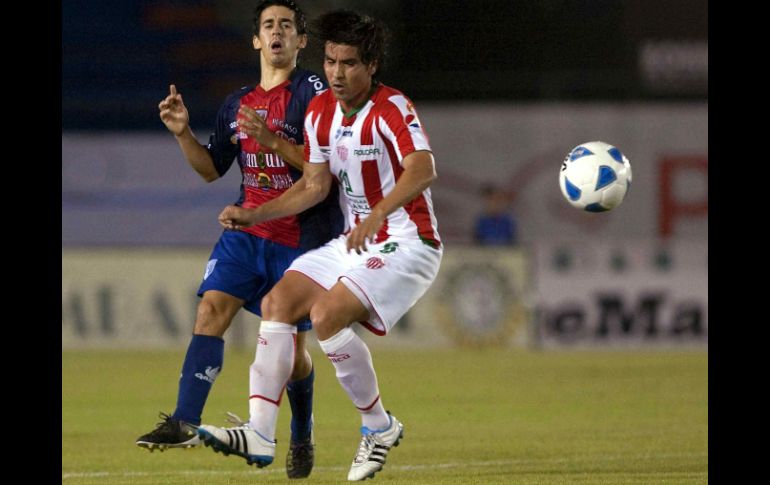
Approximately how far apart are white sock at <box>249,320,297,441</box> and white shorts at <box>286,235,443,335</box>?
1.09 ft

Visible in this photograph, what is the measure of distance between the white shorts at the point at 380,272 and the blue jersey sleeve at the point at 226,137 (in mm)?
816

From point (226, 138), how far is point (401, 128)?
1.24 meters

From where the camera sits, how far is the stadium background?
16.1 meters

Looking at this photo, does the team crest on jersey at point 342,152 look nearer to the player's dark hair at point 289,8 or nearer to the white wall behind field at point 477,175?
the player's dark hair at point 289,8

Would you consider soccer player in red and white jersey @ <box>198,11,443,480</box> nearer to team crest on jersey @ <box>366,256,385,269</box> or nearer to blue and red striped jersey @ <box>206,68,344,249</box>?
team crest on jersey @ <box>366,256,385,269</box>

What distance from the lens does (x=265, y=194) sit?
7344mm

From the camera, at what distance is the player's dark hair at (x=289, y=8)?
7.23 m

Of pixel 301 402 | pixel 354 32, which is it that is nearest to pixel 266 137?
pixel 354 32

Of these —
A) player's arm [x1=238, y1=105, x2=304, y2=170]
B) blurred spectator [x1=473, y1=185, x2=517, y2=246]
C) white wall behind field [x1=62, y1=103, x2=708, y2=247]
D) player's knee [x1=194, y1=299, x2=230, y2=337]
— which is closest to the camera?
player's arm [x1=238, y1=105, x2=304, y2=170]

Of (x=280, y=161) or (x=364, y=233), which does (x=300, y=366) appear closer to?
(x=280, y=161)

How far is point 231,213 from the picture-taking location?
6.49 m

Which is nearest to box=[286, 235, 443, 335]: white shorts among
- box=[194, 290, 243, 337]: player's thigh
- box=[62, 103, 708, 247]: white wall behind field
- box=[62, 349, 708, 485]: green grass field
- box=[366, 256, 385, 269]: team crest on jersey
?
box=[366, 256, 385, 269]: team crest on jersey
